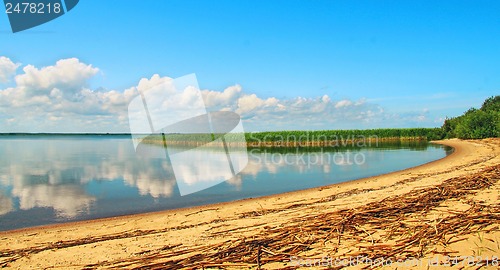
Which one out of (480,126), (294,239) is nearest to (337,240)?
(294,239)

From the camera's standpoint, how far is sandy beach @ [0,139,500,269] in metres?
3.67

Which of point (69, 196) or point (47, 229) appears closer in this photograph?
point (47, 229)

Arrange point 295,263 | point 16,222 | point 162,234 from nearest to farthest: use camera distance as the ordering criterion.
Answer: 1. point 295,263
2. point 162,234
3. point 16,222

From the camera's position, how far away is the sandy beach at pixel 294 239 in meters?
3.67

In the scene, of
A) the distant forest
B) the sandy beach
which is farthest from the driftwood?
the distant forest

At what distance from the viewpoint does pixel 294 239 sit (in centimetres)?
428

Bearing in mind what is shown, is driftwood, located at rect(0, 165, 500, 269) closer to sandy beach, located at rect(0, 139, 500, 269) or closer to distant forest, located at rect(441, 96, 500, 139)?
sandy beach, located at rect(0, 139, 500, 269)

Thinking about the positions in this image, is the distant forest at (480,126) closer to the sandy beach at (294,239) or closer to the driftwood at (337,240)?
the sandy beach at (294,239)

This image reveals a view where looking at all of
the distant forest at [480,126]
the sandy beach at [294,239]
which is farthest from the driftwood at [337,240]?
the distant forest at [480,126]

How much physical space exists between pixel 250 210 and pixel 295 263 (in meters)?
4.00

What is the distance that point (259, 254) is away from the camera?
3855 mm

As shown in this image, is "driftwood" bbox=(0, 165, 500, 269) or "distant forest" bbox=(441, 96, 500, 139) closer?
"driftwood" bbox=(0, 165, 500, 269)

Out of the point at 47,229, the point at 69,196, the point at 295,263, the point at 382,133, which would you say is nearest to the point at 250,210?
the point at 295,263

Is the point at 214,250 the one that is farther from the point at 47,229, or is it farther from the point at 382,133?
the point at 382,133
